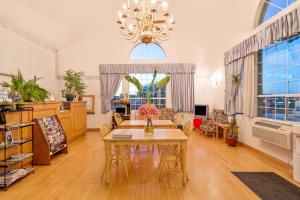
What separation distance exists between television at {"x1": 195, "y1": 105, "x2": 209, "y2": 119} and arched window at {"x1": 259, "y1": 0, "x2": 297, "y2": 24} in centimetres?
347

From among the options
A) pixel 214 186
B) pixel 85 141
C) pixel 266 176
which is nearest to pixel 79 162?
pixel 85 141

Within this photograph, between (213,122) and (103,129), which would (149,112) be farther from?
(213,122)

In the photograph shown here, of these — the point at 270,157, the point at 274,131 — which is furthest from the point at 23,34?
the point at 270,157

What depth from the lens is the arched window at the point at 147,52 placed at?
8.63 metres

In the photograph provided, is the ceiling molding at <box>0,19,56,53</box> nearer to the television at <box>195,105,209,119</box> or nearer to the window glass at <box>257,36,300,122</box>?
the television at <box>195,105,209,119</box>

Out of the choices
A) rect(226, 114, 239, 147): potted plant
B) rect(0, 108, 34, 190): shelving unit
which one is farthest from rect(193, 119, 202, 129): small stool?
rect(0, 108, 34, 190): shelving unit

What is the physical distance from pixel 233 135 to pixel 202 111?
2306 mm

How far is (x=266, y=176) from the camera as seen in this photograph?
3.65 metres

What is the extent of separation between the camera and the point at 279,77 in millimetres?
4645

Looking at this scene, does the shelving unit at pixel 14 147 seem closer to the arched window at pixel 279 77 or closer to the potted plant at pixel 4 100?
the potted plant at pixel 4 100

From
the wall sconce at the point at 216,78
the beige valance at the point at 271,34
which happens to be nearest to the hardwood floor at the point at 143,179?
the beige valance at the point at 271,34

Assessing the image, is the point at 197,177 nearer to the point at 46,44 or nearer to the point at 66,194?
the point at 66,194

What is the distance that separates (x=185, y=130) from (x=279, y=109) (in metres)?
2.23

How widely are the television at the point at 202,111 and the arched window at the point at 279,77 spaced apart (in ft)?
8.88
